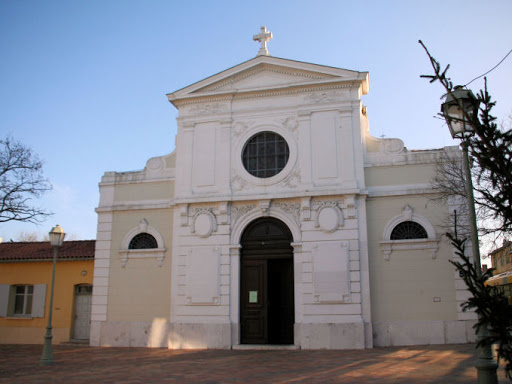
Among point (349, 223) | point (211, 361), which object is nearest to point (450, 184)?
point (349, 223)

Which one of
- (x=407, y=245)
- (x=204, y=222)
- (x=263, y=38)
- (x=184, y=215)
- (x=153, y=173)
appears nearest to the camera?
(x=407, y=245)

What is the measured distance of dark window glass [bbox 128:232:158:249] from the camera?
17484 millimetres

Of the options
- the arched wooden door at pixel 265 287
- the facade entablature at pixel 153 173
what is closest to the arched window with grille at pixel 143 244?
the facade entablature at pixel 153 173

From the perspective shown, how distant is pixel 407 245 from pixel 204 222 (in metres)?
6.70

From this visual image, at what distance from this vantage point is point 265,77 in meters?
17.5

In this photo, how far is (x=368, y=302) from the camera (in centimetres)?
1489

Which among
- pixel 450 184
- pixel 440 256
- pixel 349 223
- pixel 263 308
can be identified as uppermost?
pixel 450 184

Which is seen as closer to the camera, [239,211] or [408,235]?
[408,235]

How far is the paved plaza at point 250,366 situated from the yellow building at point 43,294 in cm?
360

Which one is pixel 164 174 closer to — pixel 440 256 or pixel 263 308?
pixel 263 308

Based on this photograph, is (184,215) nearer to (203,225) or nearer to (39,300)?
(203,225)

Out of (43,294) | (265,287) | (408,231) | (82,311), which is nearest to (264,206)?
(265,287)

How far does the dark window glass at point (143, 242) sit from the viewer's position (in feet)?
57.4

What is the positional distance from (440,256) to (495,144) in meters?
10.5
